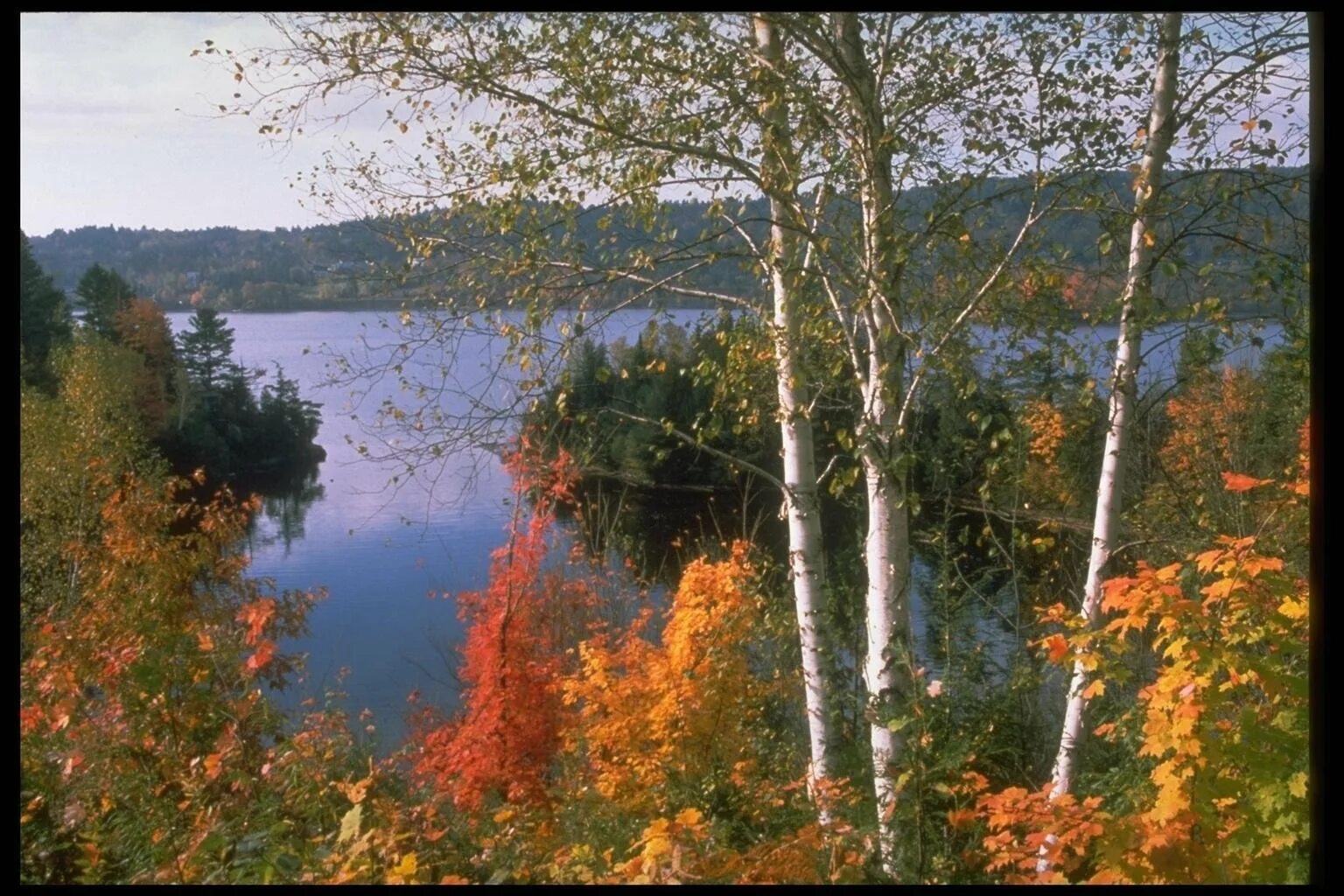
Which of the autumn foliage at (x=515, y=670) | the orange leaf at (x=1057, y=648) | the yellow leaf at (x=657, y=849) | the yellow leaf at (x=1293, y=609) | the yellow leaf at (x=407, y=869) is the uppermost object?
the yellow leaf at (x=1293, y=609)

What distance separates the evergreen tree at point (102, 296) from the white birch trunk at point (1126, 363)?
530cm

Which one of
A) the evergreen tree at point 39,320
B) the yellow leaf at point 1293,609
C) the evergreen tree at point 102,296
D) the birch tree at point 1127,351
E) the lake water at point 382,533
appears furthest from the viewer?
the evergreen tree at point 102,296

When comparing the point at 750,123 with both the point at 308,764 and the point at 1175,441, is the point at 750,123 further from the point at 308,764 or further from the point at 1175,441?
the point at 1175,441

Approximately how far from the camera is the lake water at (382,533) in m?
4.04

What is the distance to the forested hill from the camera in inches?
139

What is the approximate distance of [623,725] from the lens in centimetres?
569

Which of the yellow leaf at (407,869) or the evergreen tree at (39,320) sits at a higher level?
the evergreen tree at (39,320)

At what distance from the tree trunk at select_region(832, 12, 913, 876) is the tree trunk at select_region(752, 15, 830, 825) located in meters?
0.25

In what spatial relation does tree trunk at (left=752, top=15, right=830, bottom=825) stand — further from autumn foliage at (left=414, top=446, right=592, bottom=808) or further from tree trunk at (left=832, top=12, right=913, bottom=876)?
autumn foliage at (left=414, top=446, right=592, bottom=808)

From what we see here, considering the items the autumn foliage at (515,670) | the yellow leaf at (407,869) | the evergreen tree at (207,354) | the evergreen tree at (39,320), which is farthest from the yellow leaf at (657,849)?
the evergreen tree at (207,354)

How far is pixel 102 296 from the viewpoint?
7.32m

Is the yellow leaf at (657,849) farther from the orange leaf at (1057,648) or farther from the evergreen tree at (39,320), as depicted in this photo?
the evergreen tree at (39,320)

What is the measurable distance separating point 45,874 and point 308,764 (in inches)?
44.2

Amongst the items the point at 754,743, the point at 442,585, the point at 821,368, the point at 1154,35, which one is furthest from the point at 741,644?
the point at 442,585
